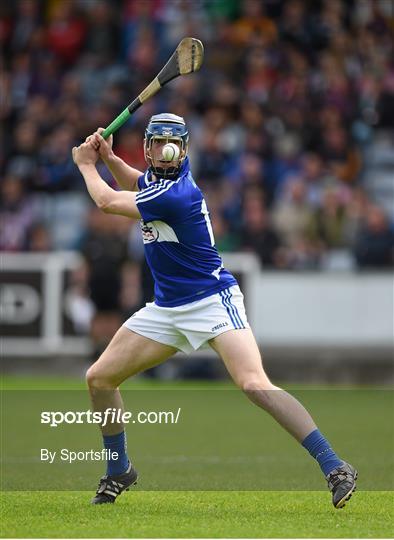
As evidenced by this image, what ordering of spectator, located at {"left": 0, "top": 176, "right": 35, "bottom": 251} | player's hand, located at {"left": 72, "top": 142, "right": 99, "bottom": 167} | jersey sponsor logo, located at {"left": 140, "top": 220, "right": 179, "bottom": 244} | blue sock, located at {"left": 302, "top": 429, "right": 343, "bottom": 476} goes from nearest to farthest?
1. blue sock, located at {"left": 302, "top": 429, "right": 343, "bottom": 476}
2. jersey sponsor logo, located at {"left": 140, "top": 220, "right": 179, "bottom": 244}
3. player's hand, located at {"left": 72, "top": 142, "right": 99, "bottom": 167}
4. spectator, located at {"left": 0, "top": 176, "right": 35, "bottom": 251}

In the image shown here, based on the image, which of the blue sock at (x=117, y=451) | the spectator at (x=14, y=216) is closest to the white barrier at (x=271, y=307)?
the spectator at (x=14, y=216)

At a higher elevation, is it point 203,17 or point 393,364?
point 203,17

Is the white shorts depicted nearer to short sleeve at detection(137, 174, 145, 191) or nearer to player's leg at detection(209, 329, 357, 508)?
player's leg at detection(209, 329, 357, 508)

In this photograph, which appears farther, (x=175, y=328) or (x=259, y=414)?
(x=259, y=414)

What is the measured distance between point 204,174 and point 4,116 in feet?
11.1

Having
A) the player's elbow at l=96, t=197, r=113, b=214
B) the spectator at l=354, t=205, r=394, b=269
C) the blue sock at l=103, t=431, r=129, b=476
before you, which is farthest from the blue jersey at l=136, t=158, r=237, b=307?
the spectator at l=354, t=205, r=394, b=269

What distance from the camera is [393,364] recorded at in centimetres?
1527

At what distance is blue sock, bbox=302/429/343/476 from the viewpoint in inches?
267

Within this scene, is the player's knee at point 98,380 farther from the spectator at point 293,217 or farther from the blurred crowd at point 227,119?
the spectator at point 293,217

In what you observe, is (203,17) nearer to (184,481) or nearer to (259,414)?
(259,414)

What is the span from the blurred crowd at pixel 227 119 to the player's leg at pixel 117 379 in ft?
25.4

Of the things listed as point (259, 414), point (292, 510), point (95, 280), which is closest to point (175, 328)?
point (292, 510)

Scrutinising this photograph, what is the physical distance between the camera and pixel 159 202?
7.04 metres

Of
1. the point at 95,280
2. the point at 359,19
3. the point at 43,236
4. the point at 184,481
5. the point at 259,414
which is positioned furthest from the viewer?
the point at 359,19
